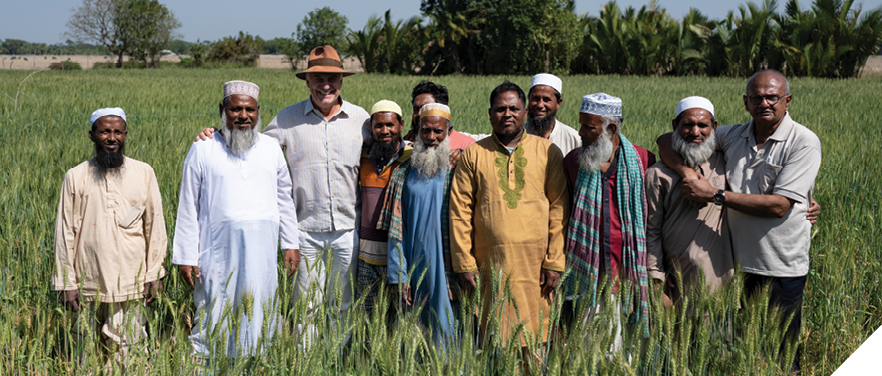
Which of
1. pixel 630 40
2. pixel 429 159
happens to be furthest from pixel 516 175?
pixel 630 40

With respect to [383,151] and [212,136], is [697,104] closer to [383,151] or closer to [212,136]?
[383,151]

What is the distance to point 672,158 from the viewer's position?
2.42m

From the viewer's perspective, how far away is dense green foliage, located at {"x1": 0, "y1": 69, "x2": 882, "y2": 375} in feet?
5.40

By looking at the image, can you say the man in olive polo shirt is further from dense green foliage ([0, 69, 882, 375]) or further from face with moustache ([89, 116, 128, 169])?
face with moustache ([89, 116, 128, 169])

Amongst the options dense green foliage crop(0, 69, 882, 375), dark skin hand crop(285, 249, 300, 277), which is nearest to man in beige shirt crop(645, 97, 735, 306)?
dense green foliage crop(0, 69, 882, 375)

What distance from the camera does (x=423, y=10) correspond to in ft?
90.9

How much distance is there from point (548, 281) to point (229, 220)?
1.51m

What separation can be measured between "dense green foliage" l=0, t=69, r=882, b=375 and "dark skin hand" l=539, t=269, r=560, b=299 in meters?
0.26

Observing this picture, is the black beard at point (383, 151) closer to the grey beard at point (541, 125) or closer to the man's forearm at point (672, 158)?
the grey beard at point (541, 125)

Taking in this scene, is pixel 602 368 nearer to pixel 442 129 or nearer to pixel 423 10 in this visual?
pixel 442 129

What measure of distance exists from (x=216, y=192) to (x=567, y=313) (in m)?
1.77

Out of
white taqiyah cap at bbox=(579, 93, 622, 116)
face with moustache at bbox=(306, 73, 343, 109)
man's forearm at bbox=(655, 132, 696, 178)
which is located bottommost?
man's forearm at bbox=(655, 132, 696, 178)

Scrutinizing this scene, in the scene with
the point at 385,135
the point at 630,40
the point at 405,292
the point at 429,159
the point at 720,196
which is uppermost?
the point at 630,40

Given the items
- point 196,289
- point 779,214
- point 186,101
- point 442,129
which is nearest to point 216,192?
point 196,289
